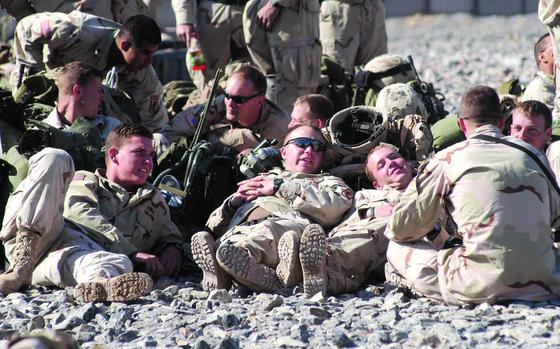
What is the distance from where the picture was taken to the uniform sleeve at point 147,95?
10.6m

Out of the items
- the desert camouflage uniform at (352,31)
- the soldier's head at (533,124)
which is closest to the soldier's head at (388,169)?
the soldier's head at (533,124)

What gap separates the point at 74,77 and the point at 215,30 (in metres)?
3.38

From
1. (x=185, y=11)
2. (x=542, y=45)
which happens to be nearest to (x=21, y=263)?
(x=185, y=11)

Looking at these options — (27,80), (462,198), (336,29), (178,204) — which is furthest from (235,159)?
(336,29)

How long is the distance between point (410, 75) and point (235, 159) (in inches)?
119

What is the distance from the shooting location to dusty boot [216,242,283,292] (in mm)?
7430

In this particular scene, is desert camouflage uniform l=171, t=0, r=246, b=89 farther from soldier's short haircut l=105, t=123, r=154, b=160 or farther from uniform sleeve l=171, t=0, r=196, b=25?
soldier's short haircut l=105, t=123, r=154, b=160

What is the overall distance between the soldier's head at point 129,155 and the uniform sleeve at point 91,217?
17 centimetres

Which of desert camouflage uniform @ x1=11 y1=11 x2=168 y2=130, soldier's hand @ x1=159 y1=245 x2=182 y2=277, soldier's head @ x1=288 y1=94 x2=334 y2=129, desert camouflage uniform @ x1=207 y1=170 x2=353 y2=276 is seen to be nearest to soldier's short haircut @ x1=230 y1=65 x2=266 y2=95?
soldier's head @ x1=288 y1=94 x2=334 y2=129

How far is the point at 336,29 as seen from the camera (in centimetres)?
1366

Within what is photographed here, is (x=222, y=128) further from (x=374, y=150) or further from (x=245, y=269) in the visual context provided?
(x=245, y=269)

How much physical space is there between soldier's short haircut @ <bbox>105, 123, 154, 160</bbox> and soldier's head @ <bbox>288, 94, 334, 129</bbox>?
4.26ft

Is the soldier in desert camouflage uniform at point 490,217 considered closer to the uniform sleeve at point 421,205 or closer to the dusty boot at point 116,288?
the uniform sleeve at point 421,205

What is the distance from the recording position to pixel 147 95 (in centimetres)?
1089
